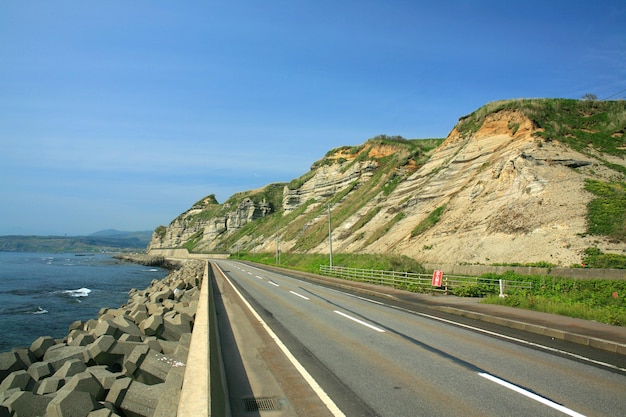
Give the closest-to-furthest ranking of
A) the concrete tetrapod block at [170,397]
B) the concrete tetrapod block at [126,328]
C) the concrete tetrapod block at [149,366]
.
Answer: the concrete tetrapod block at [170,397]
the concrete tetrapod block at [149,366]
the concrete tetrapod block at [126,328]

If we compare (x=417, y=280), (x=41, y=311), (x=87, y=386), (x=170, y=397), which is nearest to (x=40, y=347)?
(x=87, y=386)

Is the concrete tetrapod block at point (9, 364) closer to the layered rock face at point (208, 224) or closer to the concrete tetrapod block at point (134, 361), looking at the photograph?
the concrete tetrapod block at point (134, 361)

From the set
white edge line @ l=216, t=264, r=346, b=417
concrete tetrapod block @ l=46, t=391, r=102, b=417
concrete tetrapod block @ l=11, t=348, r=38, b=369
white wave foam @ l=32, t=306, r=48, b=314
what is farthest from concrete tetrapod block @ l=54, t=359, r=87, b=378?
white wave foam @ l=32, t=306, r=48, b=314

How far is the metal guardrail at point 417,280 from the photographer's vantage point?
2184cm

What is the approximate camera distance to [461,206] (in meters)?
38.6

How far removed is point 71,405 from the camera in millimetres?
5602

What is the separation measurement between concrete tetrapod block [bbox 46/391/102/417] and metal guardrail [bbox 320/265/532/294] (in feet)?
56.6

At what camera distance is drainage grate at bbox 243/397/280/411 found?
18.8 feet

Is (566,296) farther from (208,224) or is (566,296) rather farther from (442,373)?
(208,224)

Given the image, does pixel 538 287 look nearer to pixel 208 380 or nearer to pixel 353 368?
pixel 353 368

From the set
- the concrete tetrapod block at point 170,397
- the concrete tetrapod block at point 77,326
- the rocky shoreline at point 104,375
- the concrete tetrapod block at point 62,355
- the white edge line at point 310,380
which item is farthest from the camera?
the concrete tetrapod block at point 77,326

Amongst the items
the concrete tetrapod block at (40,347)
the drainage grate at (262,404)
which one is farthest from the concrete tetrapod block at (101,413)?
the concrete tetrapod block at (40,347)

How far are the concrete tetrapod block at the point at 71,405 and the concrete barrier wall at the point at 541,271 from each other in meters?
22.6

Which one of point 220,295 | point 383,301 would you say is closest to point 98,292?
point 220,295
